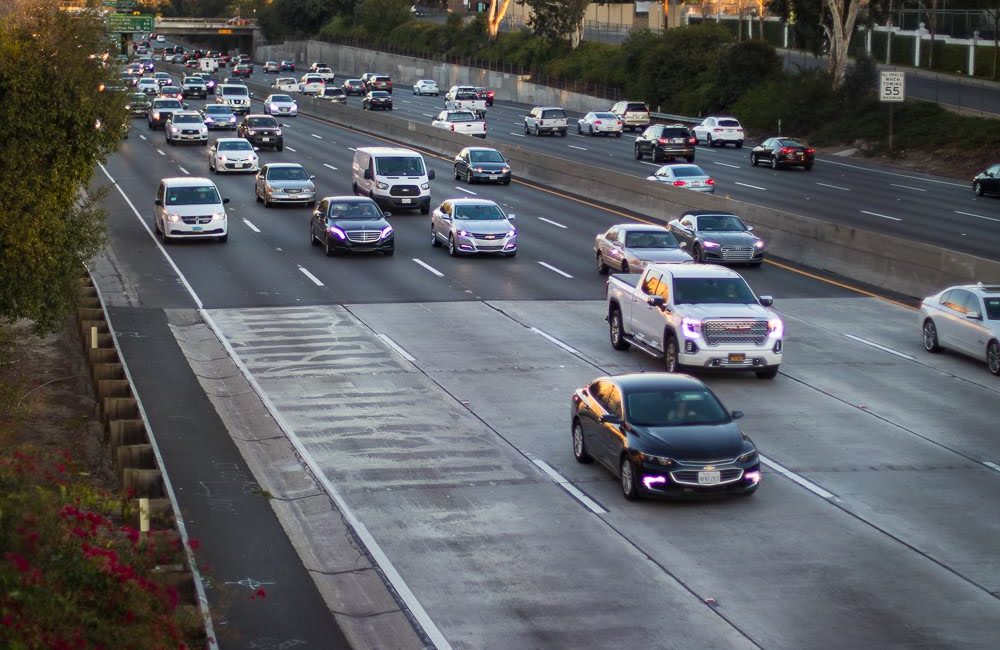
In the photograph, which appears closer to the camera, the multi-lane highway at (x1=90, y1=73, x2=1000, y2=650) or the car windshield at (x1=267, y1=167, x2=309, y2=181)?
the multi-lane highway at (x1=90, y1=73, x2=1000, y2=650)

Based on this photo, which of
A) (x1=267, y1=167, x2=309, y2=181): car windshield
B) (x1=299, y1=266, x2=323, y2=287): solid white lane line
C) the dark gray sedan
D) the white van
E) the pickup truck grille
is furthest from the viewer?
(x1=267, y1=167, x2=309, y2=181): car windshield

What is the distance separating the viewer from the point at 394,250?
1444 inches

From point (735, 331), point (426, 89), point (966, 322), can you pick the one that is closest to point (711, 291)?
point (735, 331)

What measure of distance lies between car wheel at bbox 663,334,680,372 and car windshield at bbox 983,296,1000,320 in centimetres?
560

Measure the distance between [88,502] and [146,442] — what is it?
337cm

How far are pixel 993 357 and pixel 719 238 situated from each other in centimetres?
1168

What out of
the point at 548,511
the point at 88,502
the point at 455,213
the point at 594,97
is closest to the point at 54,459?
the point at 88,502

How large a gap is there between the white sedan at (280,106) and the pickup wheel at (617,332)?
59820mm

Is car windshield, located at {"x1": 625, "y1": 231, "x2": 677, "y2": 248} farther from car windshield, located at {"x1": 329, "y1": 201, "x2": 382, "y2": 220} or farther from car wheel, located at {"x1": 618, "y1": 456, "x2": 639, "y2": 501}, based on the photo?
car wheel, located at {"x1": 618, "y1": 456, "x2": 639, "y2": 501}

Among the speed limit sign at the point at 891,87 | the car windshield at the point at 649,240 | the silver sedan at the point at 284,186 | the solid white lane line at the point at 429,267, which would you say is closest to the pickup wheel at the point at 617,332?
the car windshield at the point at 649,240

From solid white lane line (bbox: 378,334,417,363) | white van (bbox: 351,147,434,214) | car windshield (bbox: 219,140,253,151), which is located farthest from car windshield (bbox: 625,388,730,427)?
car windshield (bbox: 219,140,253,151)

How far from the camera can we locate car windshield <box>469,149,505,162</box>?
5184 cm

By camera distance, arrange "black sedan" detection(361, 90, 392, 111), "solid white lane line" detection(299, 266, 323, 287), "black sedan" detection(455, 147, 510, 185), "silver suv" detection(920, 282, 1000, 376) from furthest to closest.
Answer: "black sedan" detection(361, 90, 392, 111)
"black sedan" detection(455, 147, 510, 185)
"solid white lane line" detection(299, 266, 323, 287)
"silver suv" detection(920, 282, 1000, 376)

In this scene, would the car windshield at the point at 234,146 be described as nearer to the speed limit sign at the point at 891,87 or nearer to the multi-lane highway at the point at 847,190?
the multi-lane highway at the point at 847,190
